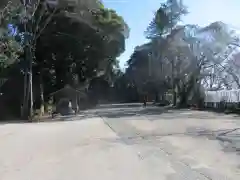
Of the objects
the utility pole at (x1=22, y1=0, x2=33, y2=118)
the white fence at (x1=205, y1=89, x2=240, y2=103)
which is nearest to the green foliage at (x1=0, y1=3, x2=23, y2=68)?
the utility pole at (x1=22, y1=0, x2=33, y2=118)

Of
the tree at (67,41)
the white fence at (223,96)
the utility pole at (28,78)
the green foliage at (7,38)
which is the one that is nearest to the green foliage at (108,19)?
the tree at (67,41)

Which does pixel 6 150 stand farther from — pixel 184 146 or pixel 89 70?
pixel 89 70

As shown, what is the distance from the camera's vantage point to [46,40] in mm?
43531

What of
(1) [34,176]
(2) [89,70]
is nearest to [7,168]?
(1) [34,176]

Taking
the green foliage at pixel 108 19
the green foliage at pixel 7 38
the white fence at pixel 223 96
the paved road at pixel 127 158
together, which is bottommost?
the paved road at pixel 127 158

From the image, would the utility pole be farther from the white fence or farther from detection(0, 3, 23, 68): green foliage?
the white fence

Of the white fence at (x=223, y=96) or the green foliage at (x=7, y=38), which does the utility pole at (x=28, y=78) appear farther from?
the white fence at (x=223, y=96)

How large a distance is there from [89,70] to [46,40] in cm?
868

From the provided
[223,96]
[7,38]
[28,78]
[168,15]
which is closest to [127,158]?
[7,38]

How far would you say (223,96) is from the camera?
47.8 metres

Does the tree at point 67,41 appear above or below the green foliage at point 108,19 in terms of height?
below

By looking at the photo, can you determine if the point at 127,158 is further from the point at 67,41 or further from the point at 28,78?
the point at 67,41

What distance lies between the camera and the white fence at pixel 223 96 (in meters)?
44.4

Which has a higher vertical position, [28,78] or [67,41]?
[67,41]
